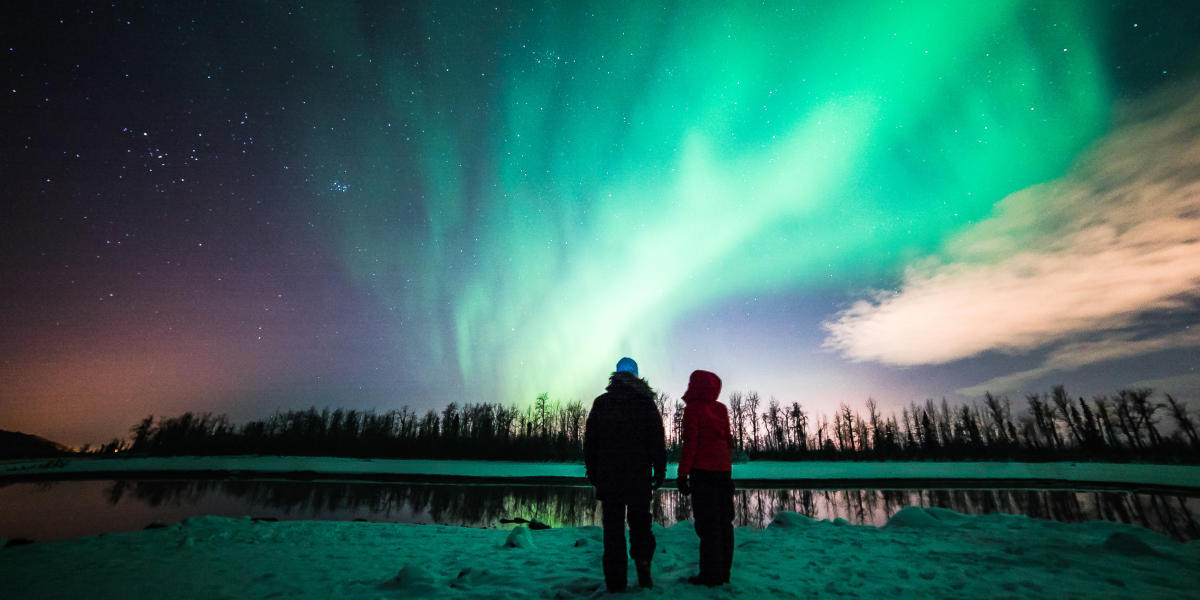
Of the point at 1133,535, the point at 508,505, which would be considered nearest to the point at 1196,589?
the point at 1133,535

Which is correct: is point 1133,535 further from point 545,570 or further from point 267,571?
point 267,571

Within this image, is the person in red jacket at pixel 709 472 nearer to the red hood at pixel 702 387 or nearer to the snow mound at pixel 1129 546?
the red hood at pixel 702 387

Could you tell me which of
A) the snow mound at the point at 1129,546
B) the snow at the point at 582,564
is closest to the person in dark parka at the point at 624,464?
the snow at the point at 582,564

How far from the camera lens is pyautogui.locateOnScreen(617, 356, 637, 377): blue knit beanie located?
480 centimetres

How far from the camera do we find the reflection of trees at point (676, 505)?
419 inches

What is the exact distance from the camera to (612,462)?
4.30 meters

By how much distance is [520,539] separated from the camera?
6539mm

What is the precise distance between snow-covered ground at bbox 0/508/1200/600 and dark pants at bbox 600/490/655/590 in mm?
294

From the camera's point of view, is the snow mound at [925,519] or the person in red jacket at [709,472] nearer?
the person in red jacket at [709,472]

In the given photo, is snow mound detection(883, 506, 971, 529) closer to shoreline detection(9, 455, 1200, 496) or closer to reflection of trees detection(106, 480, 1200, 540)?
reflection of trees detection(106, 480, 1200, 540)

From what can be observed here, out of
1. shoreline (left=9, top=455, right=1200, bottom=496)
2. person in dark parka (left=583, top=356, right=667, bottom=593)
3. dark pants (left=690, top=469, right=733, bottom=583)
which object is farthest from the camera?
shoreline (left=9, top=455, right=1200, bottom=496)

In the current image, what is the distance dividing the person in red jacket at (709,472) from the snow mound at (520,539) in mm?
3231

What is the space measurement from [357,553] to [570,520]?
21.2 ft

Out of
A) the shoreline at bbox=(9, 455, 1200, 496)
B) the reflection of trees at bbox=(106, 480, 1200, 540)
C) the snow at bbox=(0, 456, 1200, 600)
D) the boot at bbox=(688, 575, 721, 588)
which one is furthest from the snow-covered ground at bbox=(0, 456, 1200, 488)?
the boot at bbox=(688, 575, 721, 588)
